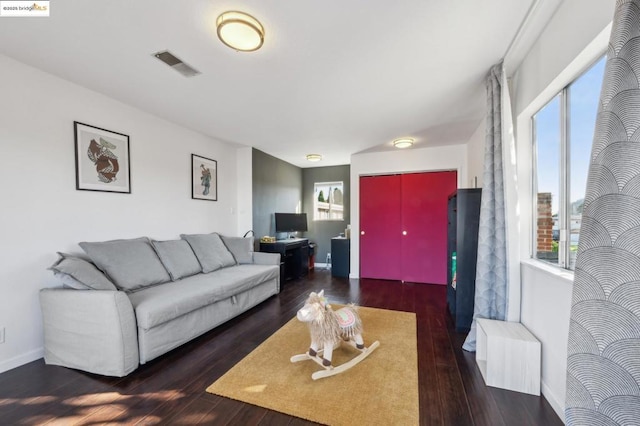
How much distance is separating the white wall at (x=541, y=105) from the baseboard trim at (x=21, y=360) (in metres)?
3.93

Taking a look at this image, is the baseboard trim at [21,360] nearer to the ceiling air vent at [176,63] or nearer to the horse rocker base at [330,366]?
the horse rocker base at [330,366]

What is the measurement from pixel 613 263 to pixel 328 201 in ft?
18.2

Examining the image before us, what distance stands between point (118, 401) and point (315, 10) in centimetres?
282

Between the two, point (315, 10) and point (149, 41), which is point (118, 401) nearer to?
point (149, 41)

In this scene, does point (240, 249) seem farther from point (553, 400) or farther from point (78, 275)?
point (553, 400)

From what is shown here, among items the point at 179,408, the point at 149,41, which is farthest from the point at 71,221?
the point at 179,408

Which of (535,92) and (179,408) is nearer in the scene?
(179,408)

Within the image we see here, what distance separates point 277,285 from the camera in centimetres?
394

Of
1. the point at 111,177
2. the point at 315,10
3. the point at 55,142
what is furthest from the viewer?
the point at 111,177

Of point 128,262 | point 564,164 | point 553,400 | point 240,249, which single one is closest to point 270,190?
point 240,249

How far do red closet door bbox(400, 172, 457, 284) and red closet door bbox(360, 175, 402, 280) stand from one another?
0.13 metres

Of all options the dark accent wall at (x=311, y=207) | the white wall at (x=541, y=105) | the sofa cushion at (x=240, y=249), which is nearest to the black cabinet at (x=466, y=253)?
the white wall at (x=541, y=105)

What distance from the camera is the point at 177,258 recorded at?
9.95 feet

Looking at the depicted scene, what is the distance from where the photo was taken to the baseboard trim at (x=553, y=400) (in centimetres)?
151
